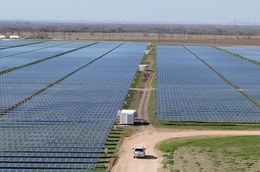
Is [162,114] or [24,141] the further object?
[162,114]

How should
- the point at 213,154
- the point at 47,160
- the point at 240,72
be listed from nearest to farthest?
the point at 47,160 → the point at 213,154 → the point at 240,72

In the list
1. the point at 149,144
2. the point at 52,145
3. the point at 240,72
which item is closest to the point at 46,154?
the point at 52,145

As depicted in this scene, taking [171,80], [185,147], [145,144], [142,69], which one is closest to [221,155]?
[185,147]

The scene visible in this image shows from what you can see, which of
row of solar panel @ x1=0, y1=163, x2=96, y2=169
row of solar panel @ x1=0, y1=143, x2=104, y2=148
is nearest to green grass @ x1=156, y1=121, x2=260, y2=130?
row of solar panel @ x1=0, y1=143, x2=104, y2=148

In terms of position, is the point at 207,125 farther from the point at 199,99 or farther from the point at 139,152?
the point at 139,152

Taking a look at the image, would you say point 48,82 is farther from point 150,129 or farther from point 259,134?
point 259,134
